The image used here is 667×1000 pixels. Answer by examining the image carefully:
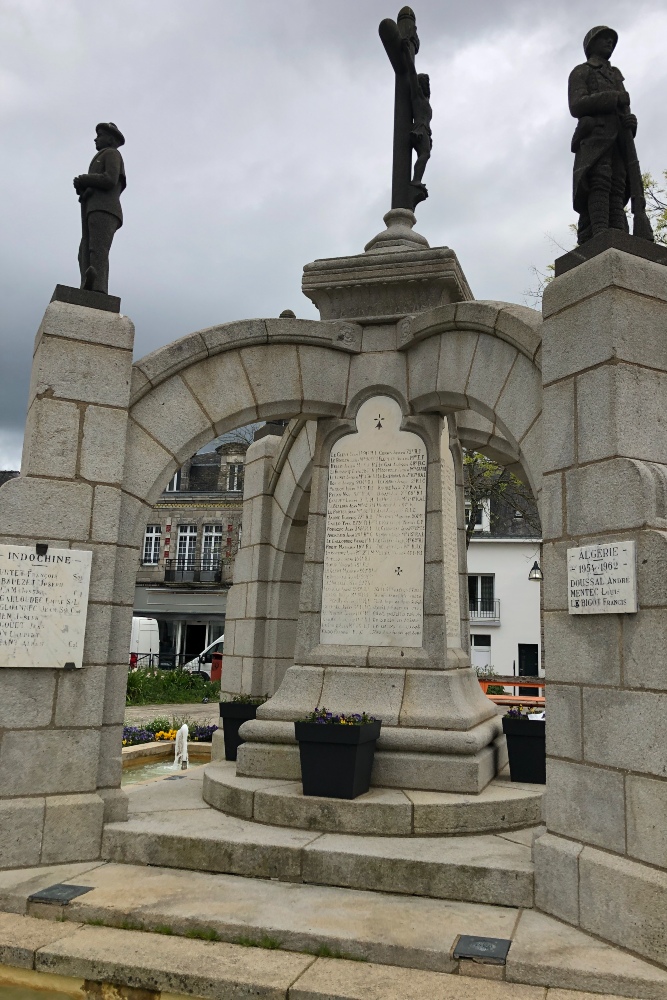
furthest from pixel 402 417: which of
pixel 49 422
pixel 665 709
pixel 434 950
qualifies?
pixel 434 950

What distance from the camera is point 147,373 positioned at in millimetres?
6348

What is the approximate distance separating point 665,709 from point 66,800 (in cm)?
392

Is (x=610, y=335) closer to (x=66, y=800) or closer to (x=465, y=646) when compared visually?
(x=465, y=646)

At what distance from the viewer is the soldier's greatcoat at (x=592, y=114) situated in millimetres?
5137

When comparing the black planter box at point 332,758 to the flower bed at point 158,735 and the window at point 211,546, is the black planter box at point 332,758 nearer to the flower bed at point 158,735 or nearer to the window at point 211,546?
the flower bed at point 158,735

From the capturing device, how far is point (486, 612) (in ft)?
105

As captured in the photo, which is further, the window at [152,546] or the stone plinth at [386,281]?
the window at [152,546]

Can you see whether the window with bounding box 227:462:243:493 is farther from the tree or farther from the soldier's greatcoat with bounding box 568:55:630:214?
the soldier's greatcoat with bounding box 568:55:630:214

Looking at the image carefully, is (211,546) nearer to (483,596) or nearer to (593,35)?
(483,596)

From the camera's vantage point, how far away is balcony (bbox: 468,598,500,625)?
31.6 m

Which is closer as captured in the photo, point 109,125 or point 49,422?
point 49,422

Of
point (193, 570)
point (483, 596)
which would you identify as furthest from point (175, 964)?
point (193, 570)

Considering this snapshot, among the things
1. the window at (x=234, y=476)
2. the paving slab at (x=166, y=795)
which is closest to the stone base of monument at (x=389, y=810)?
the paving slab at (x=166, y=795)

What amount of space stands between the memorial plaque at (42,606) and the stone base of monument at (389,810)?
1613 mm
